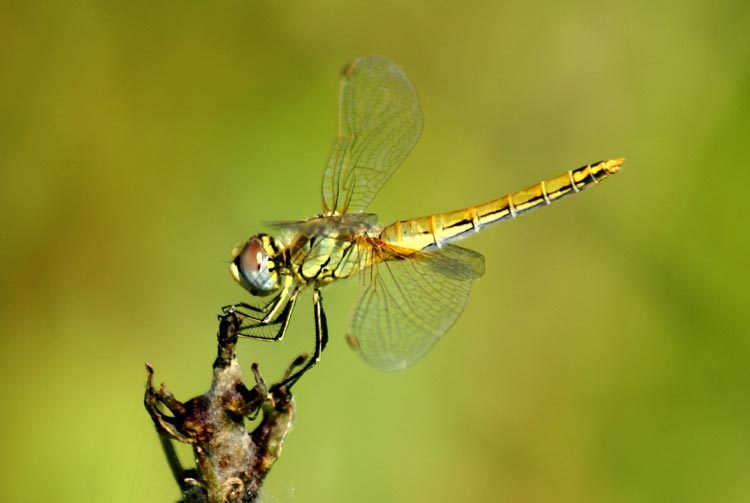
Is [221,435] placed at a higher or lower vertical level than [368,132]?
lower

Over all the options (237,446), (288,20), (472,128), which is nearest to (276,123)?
(288,20)

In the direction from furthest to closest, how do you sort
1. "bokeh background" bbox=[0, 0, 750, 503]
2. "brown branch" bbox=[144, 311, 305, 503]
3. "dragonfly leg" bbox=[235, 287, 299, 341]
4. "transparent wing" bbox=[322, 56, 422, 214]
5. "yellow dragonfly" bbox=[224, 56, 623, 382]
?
"bokeh background" bbox=[0, 0, 750, 503] → "transparent wing" bbox=[322, 56, 422, 214] → "yellow dragonfly" bbox=[224, 56, 623, 382] → "dragonfly leg" bbox=[235, 287, 299, 341] → "brown branch" bbox=[144, 311, 305, 503]

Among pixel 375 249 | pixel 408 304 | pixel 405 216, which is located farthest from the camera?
pixel 405 216

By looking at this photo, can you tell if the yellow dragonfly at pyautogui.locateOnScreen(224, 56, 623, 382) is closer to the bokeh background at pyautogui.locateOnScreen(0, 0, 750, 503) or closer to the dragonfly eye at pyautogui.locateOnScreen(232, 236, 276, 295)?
the dragonfly eye at pyautogui.locateOnScreen(232, 236, 276, 295)

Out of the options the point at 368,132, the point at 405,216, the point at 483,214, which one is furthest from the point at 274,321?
the point at 405,216

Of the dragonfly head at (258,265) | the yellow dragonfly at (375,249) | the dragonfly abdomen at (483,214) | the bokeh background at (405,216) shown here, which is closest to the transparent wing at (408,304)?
the yellow dragonfly at (375,249)

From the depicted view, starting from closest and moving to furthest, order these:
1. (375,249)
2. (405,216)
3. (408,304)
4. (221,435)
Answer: (221,435) < (408,304) < (375,249) < (405,216)

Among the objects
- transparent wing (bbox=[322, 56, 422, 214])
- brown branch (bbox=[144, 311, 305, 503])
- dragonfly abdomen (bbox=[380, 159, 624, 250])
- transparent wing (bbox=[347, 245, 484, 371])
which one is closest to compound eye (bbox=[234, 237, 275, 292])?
transparent wing (bbox=[347, 245, 484, 371])

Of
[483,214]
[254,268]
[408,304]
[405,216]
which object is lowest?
[408,304]

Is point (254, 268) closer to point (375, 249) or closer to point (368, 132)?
point (375, 249)

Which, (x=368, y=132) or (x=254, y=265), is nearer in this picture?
(x=254, y=265)
